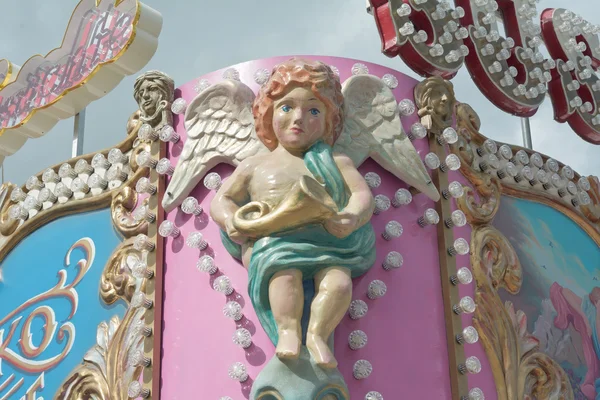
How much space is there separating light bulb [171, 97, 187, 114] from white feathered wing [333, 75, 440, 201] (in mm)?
981

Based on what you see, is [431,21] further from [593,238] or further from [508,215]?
[593,238]

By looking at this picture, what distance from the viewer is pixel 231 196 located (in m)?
5.12

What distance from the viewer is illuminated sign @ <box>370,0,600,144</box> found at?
20.5 ft

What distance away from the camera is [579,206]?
6855 mm

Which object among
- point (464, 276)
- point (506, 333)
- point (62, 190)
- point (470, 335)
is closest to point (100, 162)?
point (62, 190)

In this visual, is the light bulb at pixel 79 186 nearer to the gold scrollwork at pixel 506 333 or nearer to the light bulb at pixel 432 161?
the light bulb at pixel 432 161

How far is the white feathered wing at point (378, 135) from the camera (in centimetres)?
551

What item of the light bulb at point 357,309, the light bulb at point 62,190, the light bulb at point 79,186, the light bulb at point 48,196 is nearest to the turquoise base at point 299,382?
the light bulb at point 357,309

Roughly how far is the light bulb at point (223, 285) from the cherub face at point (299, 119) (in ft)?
2.60

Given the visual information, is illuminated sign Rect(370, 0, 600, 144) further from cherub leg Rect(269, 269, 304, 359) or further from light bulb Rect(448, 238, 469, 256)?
cherub leg Rect(269, 269, 304, 359)

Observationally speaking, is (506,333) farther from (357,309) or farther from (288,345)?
(288,345)

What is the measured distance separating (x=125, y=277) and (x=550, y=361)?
2.69m

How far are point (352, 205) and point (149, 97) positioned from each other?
1713mm

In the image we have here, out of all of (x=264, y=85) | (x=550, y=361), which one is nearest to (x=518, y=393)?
(x=550, y=361)
